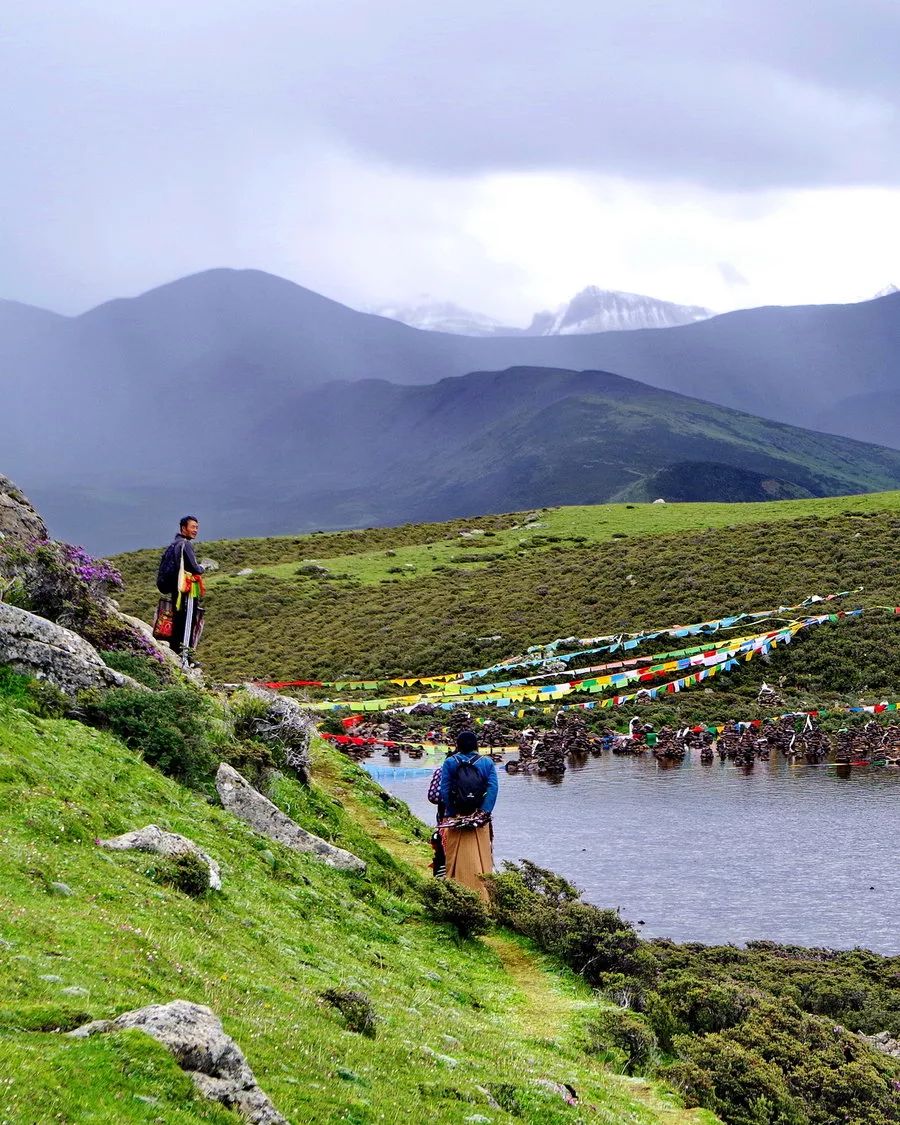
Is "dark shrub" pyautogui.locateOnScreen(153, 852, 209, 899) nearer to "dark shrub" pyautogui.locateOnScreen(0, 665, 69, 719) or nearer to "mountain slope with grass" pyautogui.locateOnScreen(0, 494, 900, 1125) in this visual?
"mountain slope with grass" pyautogui.locateOnScreen(0, 494, 900, 1125)

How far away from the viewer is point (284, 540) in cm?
11162

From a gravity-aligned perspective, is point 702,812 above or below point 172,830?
below

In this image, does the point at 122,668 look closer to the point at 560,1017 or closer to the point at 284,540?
the point at 560,1017

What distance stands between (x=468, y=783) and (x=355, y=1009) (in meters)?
6.63

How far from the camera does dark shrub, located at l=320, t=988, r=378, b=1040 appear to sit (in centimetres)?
996

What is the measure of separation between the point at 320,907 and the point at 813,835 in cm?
1468

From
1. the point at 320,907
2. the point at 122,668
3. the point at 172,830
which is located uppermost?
the point at 122,668

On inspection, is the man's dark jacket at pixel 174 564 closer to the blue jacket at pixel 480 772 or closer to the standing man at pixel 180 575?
the standing man at pixel 180 575

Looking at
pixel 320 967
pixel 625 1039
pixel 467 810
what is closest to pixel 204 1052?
pixel 320 967

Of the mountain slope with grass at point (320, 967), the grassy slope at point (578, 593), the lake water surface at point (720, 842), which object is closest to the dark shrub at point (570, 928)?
the mountain slope with grass at point (320, 967)

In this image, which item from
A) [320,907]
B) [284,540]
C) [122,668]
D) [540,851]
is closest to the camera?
[320,907]

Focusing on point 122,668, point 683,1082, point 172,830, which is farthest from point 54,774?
point 683,1082

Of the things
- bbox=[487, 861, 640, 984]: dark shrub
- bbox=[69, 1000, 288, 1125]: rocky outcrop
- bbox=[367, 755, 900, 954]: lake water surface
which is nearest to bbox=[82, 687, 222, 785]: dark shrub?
bbox=[487, 861, 640, 984]: dark shrub

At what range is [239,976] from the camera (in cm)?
991
